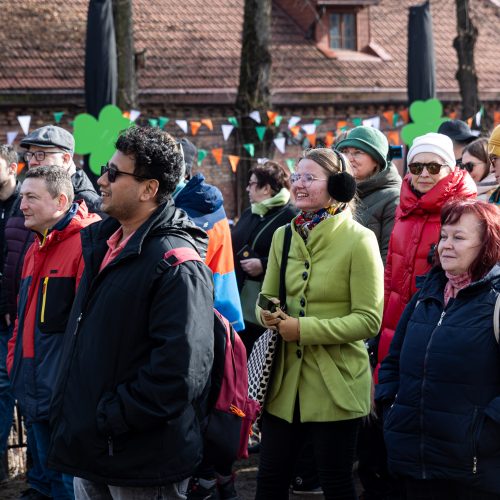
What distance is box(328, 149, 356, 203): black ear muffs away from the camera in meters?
4.20

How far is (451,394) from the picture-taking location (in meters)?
3.53

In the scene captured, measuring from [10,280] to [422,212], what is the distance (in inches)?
98.5

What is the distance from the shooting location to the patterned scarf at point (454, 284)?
12.1 feet

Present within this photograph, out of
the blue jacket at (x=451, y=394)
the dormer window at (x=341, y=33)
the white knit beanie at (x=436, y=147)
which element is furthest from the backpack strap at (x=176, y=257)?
the dormer window at (x=341, y=33)

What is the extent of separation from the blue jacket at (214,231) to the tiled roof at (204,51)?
13948 mm

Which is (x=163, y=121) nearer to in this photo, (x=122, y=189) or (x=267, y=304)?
(x=267, y=304)

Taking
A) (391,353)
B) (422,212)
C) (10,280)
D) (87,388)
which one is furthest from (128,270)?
(10,280)

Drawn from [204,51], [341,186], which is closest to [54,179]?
[341,186]

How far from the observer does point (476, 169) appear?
659 cm

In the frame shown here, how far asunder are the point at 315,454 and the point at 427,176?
1.56m

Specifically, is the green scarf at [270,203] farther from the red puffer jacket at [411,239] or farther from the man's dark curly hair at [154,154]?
the man's dark curly hair at [154,154]

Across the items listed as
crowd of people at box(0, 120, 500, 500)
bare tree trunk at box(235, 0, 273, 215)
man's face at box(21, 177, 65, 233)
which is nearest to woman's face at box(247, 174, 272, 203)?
crowd of people at box(0, 120, 500, 500)

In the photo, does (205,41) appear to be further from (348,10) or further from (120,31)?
(120,31)

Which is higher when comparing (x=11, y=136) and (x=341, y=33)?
(x=341, y=33)
